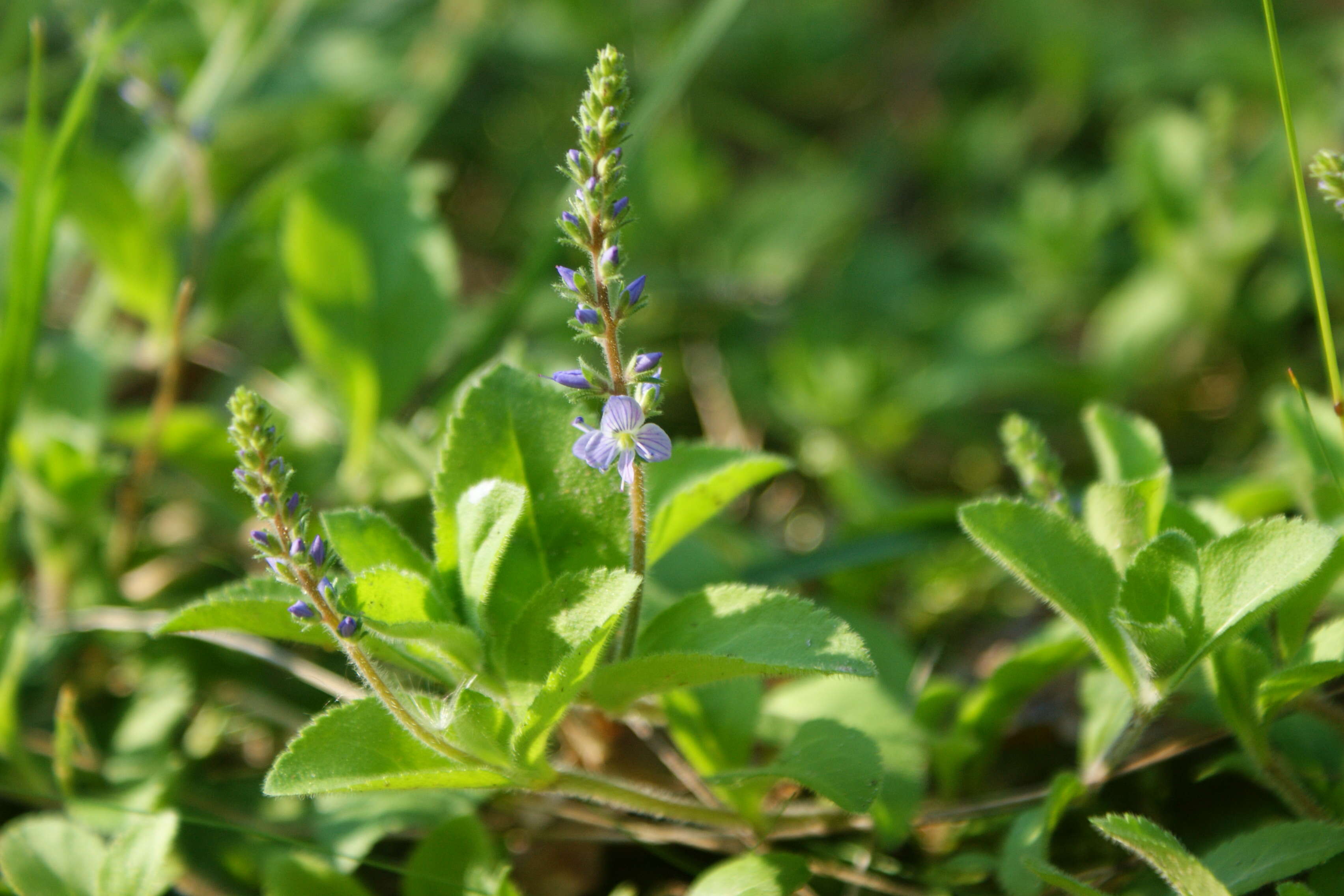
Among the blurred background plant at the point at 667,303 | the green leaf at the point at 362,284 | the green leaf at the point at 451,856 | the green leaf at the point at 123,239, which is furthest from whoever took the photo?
the green leaf at the point at 123,239

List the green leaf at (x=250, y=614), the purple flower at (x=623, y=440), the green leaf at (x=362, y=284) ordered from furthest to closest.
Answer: the green leaf at (x=362, y=284) < the green leaf at (x=250, y=614) < the purple flower at (x=623, y=440)

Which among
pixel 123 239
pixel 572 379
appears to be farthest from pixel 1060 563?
pixel 123 239

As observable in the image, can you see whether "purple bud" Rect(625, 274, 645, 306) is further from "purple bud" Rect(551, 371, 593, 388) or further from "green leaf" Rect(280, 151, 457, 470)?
"green leaf" Rect(280, 151, 457, 470)

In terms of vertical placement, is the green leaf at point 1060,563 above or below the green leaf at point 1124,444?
below

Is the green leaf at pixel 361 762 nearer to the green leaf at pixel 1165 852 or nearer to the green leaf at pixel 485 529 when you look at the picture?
the green leaf at pixel 485 529

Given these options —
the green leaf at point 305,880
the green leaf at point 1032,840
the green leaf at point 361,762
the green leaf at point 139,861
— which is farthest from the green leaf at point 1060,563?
the green leaf at point 139,861

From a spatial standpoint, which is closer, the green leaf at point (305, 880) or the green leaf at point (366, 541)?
the green leaf at point (366, 541)
